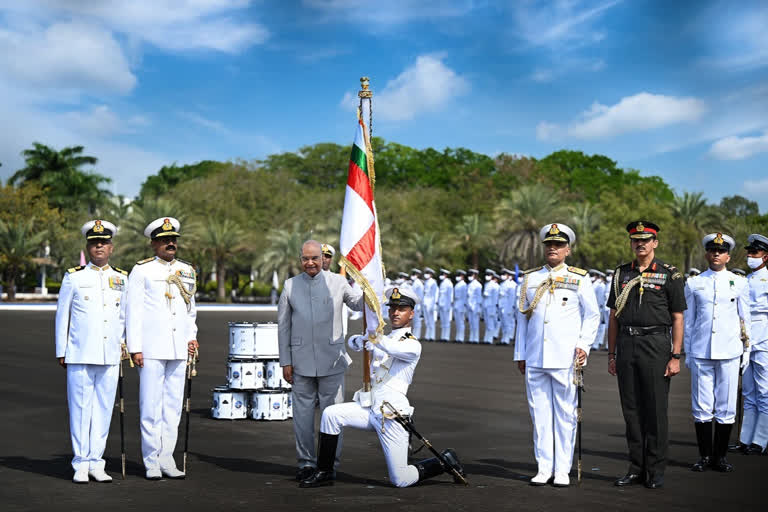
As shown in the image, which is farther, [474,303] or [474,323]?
[474,323]

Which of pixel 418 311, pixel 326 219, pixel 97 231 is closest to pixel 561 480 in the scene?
pixel 97 231

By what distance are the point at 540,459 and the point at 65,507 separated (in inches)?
162

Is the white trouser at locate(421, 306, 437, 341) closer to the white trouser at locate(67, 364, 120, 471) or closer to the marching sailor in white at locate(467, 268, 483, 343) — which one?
the marching sailor in white at locate(467, 268, 483, 343)

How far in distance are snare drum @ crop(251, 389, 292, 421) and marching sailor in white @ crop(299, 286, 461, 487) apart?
157 inches

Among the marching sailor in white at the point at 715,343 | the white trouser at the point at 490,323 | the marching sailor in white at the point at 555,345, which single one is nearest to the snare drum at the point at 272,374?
the marching sailor in white at the point at 555,345

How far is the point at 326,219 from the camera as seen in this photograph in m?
63.1

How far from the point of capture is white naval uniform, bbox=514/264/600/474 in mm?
8195

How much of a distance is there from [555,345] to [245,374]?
5.33 meters

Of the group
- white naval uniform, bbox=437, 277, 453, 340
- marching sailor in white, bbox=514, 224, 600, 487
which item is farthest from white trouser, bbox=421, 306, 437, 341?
marching sailor in white, bbox=514, 224, 600, 487

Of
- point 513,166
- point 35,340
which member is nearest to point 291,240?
point 513,166

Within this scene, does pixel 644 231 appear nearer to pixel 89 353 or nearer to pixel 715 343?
pixel 715 343

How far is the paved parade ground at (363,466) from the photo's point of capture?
24.3 feet

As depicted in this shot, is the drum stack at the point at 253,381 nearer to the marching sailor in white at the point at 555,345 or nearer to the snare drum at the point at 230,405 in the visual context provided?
the snare drum at the point at 230,405

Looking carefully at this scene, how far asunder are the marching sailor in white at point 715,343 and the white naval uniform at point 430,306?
21797mm
